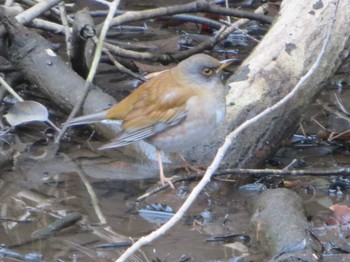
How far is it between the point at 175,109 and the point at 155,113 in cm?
17

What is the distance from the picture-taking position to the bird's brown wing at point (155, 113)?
642 cm

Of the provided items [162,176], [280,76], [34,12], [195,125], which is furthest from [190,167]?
[34,12]

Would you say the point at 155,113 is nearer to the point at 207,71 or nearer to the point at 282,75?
the point at 207,71

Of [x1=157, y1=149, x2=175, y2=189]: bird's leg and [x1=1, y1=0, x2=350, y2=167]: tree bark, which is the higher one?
[x1=1, y1=0, x2=350, y2=167]: tree bark

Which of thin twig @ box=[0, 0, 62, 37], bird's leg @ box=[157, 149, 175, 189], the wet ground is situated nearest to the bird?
bird's leg @ box=[157, 149, 175, 189]

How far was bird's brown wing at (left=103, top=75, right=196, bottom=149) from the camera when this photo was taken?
6.42 meters

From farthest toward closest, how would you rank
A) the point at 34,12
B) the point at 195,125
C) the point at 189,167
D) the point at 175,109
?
1. the point at 34,12
2. the point at 189,167
3. the point at 175,109
4. the point at 195,125

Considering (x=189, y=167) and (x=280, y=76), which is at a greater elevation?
(x=280, y=76)

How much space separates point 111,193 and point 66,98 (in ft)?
3.98

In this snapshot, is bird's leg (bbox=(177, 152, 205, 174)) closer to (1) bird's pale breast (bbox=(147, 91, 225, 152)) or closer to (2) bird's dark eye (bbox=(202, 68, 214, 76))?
(1) bird's pale breast (bbox=(147, 91, 225, 152))

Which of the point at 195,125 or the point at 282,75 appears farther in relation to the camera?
the point at 282,75

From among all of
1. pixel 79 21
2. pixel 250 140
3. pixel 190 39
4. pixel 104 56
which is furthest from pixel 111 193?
pixel 190 39

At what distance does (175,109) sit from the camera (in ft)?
21.1

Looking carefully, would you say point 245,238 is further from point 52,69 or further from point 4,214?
point 52,69
